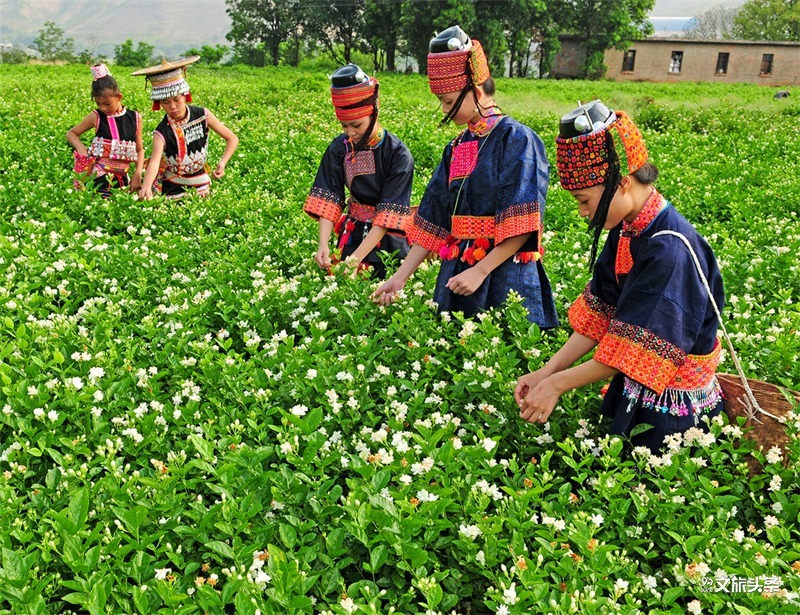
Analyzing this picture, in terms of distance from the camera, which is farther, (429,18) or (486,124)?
(429,18)

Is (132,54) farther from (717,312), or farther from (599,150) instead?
(717,312)

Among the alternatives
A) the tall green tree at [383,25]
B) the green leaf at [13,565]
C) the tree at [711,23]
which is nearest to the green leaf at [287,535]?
the green leaf at [13,565]

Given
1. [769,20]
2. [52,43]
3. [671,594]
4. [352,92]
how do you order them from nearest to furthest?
[671,594] → [352,92] → [769,20] → [52,43]

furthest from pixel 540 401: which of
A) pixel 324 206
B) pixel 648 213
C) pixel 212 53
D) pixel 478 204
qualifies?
pixel 212 53

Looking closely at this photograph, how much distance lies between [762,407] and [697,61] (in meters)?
54.6

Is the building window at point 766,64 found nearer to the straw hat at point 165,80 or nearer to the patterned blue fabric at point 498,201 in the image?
the straw hat at point 165,80

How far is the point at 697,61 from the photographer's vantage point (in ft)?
167

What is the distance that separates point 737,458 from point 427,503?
1.28m

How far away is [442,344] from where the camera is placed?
3.71m

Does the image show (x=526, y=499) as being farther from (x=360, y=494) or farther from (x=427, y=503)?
(x=360, y=494)

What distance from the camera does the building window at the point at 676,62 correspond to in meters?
51.8

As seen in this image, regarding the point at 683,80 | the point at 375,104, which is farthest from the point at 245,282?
the point at 683,80

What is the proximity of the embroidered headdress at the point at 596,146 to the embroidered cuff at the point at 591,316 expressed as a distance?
24.8 inches

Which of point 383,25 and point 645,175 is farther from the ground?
point 383,25
